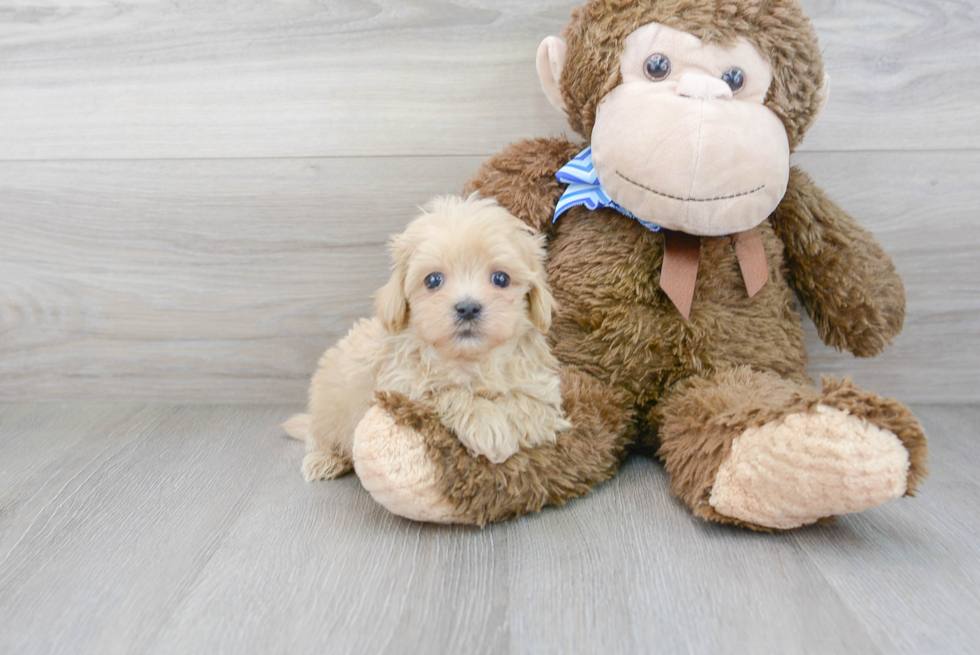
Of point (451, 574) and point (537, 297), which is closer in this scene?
point (451, 574)

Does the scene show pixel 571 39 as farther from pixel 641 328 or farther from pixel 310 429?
pixel 310 429

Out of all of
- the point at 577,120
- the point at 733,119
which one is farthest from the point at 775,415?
the point at 577,120

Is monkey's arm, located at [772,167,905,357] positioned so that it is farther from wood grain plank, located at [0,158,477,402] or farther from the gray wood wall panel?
wood grain plank, located at [0,158,477,402]

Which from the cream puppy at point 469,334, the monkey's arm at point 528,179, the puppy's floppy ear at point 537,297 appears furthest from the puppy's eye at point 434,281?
the monkey's arm at point 528,179

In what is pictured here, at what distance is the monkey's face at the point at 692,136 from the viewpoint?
906 millimetres

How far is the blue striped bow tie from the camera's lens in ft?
3.40

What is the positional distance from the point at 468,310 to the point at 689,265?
371 millimetres

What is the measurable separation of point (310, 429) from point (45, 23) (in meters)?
0.88

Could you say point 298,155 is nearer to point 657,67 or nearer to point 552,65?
point 552,65

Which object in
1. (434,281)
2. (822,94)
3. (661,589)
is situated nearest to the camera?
(661,589)

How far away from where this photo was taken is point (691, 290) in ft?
3.32

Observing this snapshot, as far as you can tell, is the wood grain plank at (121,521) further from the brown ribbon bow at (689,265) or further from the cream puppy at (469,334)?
the brown ribbon bow at (689,265)

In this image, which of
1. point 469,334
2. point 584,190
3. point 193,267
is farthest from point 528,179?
point 193,267

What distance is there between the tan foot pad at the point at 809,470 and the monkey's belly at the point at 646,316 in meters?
0.20
